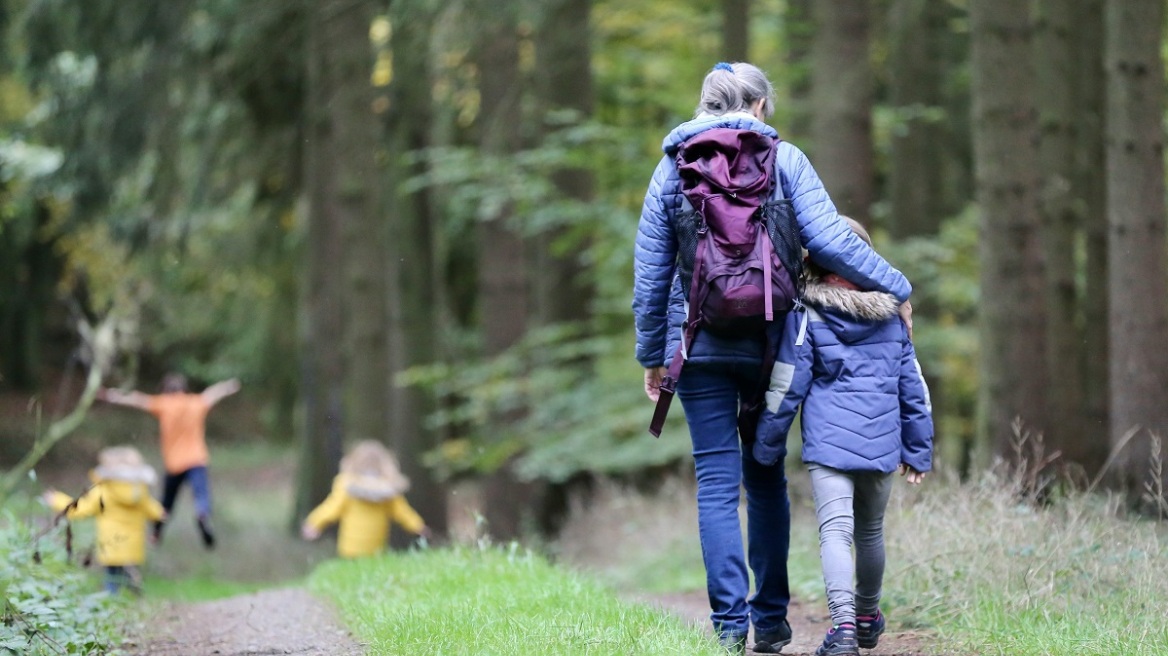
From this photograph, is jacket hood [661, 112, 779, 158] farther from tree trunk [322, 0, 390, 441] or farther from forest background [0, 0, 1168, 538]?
tree trunk [322, 0, 390, 441]

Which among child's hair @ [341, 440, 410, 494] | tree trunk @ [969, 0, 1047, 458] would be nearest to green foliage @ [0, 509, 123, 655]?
child's hair @ [341, 440, 410, 494]

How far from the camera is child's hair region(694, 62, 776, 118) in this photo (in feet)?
17.1

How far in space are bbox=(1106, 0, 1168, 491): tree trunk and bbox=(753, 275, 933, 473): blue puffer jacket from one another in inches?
137

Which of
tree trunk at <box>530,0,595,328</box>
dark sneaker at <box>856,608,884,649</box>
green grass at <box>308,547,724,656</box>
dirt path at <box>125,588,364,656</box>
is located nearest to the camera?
green grass at <box>308,547,724,656</box>

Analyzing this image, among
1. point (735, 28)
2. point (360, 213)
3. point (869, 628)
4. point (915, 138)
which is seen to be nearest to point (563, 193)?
point (360, 213)

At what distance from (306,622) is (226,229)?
15.0 m

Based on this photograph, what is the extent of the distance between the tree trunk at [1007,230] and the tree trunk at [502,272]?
6807mm

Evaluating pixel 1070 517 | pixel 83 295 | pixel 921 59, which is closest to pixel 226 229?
pixel 83 295

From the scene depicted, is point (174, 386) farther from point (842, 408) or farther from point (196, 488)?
point (842, 408)

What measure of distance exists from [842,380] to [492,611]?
1831mm

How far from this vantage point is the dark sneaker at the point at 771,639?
18.4 feet

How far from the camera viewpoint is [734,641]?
5148 mm

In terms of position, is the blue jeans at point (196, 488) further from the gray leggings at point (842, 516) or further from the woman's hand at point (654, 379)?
the gray leggings at point (842, 516)

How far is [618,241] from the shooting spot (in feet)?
49.4
